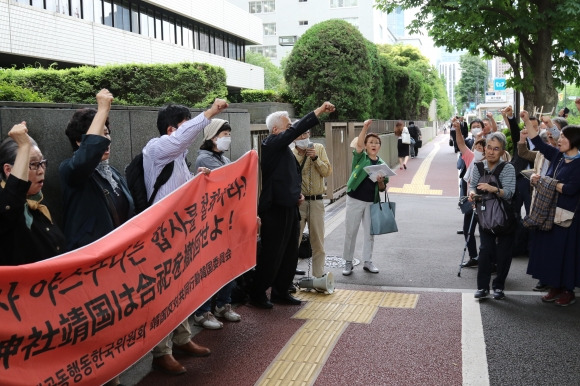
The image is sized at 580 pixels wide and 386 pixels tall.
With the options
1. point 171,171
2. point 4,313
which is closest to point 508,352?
point 171,171

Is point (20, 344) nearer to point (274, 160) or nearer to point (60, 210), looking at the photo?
point (60, 210)

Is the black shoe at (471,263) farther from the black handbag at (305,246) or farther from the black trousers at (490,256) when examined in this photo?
the black handbag at (305,246)

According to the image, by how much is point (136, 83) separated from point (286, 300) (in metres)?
8.36

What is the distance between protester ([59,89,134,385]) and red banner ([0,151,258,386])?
0.37 m

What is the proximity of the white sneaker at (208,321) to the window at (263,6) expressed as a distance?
67852 mm

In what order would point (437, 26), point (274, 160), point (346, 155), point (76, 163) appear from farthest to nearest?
point (437, 26)
point (346, 155)
point (274, 160)
point (76, 163)

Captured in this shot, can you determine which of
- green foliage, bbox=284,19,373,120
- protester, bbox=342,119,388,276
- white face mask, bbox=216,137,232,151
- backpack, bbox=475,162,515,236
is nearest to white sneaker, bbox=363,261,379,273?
protester, bbox=342,119,388,276

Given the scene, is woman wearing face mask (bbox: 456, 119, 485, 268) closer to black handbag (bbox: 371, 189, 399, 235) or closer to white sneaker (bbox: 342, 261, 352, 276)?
black handbag (bbox: 371, 189, 399, 235)

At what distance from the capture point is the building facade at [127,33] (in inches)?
782

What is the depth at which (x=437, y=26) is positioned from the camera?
18906mm

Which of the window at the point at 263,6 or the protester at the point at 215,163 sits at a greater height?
the window at the point at 263,6

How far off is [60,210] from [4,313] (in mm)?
1999

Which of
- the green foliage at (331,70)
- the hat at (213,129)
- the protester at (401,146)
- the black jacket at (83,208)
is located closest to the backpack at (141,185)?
the black jacket at (83,208)

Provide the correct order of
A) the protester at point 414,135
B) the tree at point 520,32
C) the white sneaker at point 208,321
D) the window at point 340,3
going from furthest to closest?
the window at point 340,3 → the protester at point 414,135 → the tree at point 520,32 → the white sneaker at point 208,321
